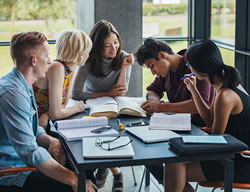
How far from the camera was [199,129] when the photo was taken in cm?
254

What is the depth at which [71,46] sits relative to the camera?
302cm

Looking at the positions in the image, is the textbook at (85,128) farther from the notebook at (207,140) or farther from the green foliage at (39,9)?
the green foliage at (39,9)

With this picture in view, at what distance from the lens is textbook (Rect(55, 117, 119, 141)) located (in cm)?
240

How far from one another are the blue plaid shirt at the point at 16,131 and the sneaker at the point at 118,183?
4.24 feet

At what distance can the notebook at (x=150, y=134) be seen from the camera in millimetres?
2254

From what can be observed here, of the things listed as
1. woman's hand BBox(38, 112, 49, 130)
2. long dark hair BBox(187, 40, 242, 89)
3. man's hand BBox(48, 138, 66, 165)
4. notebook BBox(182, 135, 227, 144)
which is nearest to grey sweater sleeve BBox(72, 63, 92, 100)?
woman's hand BBox(38, 112, 49, 130)

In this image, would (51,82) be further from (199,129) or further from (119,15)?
(119,15)

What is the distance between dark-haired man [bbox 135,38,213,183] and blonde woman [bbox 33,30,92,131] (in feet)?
1.49

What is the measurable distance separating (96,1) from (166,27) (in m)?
1.81

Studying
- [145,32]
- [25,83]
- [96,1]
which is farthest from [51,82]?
[145,32]

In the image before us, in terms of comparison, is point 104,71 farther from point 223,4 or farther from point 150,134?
point 223,4

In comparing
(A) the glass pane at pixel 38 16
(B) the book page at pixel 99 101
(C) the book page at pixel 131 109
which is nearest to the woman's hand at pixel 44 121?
(B) the book page at pixel 99 101

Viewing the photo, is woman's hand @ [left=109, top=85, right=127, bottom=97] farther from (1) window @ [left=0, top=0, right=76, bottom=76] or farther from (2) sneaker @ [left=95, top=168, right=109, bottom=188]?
(1) window @ [left=0, top=0, right=76, bottom=76]

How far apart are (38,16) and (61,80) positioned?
33.8ft
